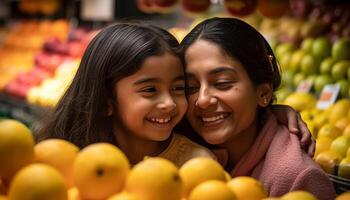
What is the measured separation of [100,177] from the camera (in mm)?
1081

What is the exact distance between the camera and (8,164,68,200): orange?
3.35 ft

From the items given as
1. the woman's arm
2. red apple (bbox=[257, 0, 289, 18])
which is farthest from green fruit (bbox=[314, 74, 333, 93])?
the woman's arm

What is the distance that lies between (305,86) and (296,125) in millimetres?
1525

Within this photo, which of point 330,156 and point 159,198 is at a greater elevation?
point 159,198

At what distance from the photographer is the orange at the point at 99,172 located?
1084 mm

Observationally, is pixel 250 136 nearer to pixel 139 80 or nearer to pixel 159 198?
pixel 139 80

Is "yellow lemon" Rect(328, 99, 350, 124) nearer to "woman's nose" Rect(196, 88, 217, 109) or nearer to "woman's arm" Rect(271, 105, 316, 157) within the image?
"woman's arm" Rect(271, 105, 316, 157)

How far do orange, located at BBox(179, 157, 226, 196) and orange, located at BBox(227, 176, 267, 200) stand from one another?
30mm

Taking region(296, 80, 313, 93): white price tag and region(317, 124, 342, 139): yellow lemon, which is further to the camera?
region(296, 80, 313, 93): white price tag

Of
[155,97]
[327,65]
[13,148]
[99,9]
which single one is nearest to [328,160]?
[155,97]

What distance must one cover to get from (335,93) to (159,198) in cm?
221

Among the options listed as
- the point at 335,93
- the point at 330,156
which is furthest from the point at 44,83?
the point at 330,156

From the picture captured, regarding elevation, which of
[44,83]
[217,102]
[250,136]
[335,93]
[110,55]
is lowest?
[44,83]

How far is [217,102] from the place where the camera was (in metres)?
1.72
